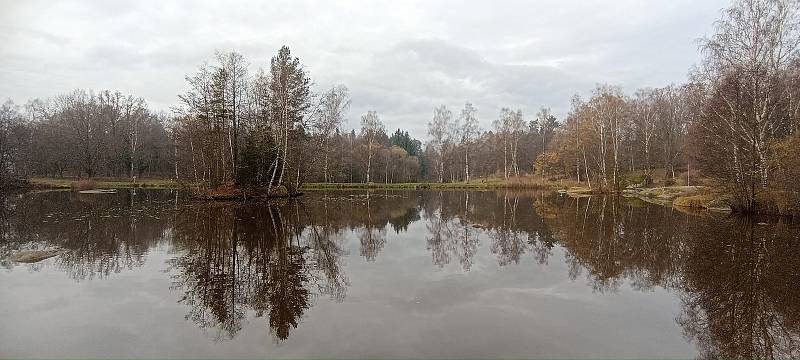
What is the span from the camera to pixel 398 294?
794 cm

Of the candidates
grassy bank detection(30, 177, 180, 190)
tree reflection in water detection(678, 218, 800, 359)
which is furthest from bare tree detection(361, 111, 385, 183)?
tree reflection in water detection(678, 218, 800, 359)

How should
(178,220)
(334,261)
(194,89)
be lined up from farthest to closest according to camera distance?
(194,89), (178,220), (334,261)

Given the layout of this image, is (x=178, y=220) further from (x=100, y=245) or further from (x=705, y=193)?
(x=705, y=193)

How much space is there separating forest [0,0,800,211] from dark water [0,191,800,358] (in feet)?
27.1

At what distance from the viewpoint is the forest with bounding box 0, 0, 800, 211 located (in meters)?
20.9

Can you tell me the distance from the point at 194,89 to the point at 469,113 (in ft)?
153

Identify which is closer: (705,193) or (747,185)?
(747,185)

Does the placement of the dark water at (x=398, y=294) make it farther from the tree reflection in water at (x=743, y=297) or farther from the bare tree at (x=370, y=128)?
the bare tree at (x=370, y=128)

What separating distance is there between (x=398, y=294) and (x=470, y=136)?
64.5 meters


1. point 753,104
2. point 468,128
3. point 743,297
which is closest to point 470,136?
point 468,128

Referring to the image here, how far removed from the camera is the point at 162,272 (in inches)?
371

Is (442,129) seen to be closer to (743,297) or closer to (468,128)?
(468,128)

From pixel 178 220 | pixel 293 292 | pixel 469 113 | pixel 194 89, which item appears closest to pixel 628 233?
pixel 293 292

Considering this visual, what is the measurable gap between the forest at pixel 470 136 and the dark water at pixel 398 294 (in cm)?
827
